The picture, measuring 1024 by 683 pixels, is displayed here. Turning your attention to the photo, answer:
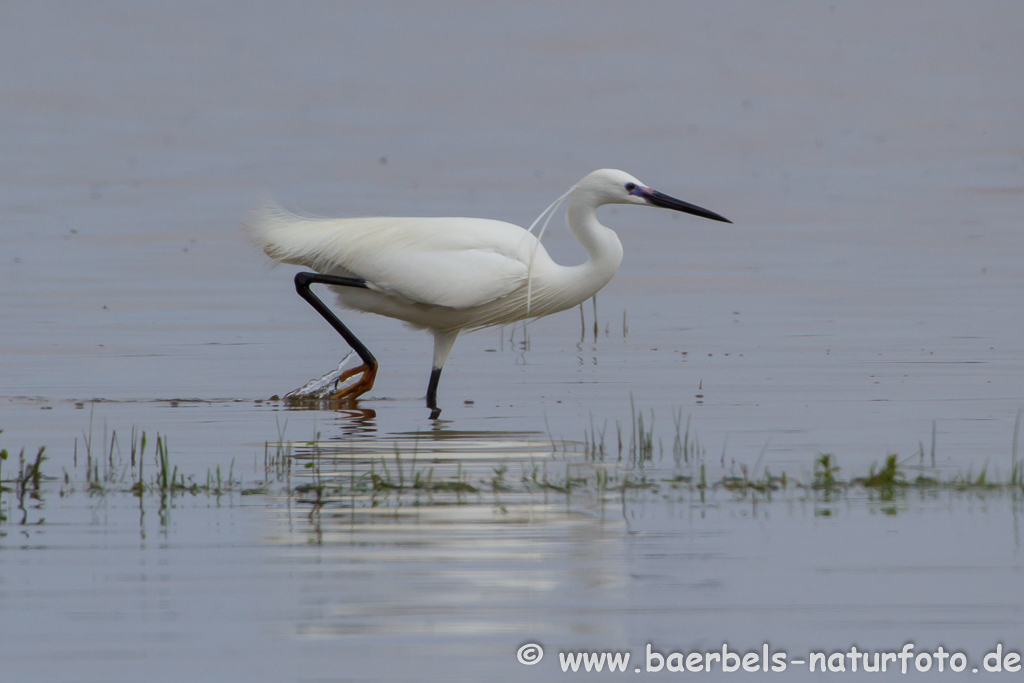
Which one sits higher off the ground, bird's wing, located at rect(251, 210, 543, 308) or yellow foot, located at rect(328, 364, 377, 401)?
bird's wing, located at rect(251, 210, 543, 308)

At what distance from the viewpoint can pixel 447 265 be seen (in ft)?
34.6

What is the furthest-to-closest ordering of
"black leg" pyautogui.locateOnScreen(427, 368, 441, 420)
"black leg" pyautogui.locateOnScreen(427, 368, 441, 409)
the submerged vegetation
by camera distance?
"black leg" pyautogui.locateOnScreen(427, 368, 441, 409) → "black leg" pyautogui.locateOnScreen(427, 368, 441, 420) → the submerged vegetation

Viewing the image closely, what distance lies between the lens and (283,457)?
8.02 meters

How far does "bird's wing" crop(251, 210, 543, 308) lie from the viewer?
10.5 meters

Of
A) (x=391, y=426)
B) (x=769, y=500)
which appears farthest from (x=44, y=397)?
(x=769, y=500)

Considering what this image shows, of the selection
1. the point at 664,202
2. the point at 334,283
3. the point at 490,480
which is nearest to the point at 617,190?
the point at 664,202

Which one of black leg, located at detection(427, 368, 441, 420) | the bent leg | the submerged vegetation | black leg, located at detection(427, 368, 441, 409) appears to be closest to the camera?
the submerged vegetation

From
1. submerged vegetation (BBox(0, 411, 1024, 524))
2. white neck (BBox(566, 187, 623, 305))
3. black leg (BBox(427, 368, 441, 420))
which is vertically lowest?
submerged vegetation (BBox(0, 411, 1024, 524))

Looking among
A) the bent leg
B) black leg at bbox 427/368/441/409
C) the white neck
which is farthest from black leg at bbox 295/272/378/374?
the white neck

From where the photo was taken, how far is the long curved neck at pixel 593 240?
428 inches

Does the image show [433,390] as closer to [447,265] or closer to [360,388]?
[360,388]

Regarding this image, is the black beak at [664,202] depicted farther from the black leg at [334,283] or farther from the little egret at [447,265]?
the black leg at [334,283]

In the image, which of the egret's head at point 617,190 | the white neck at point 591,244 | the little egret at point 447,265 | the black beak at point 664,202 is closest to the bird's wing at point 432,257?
the little egret at point 447,265

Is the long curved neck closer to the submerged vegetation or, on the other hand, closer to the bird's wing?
the bird's wing
